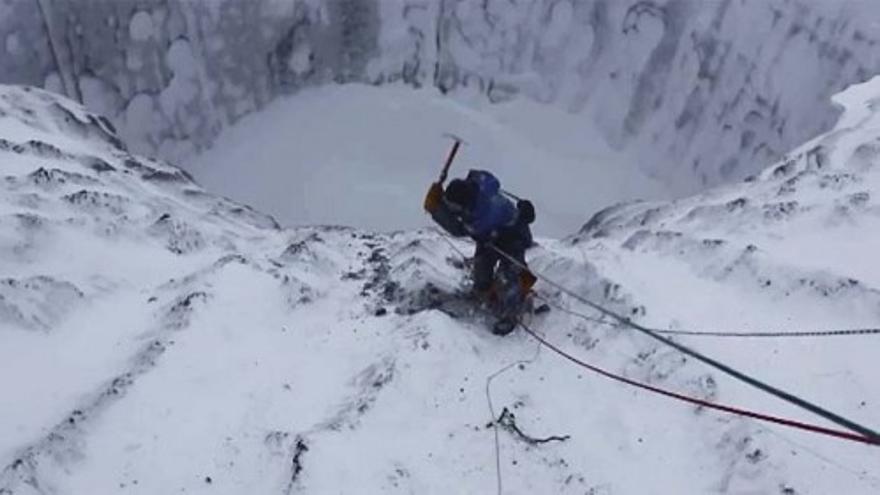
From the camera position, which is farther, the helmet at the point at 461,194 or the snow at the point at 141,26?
the snow at the point at 141,26

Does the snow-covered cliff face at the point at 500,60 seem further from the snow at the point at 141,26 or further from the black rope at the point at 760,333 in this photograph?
the black rope at the point at 760,333

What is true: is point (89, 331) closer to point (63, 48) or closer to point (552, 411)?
point (552, 411)

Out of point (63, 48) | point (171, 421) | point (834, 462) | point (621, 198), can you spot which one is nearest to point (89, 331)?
point (171, 421)

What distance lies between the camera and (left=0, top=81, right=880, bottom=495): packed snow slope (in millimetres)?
4793

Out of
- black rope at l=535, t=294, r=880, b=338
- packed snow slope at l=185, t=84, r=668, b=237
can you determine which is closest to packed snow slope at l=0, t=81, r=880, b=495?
black rope at l=535, t=294, r=880, b=338

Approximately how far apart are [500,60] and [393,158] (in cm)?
204

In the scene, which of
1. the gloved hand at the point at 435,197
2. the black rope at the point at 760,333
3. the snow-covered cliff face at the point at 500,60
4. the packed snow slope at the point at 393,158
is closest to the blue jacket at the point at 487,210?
the gloved hand at the point at 435,197

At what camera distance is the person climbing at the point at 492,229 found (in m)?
6.35

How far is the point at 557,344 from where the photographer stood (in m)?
6.24

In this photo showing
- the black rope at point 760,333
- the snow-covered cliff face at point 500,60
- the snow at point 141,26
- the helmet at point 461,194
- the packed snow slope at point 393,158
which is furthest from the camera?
the packed snow slope at point 393,158

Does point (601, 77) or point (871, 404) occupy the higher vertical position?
point (871, 404)

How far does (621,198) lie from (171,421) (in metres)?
7.90

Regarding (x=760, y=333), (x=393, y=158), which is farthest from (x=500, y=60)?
(x=760, y=333)

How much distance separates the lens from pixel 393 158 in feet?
41.0
